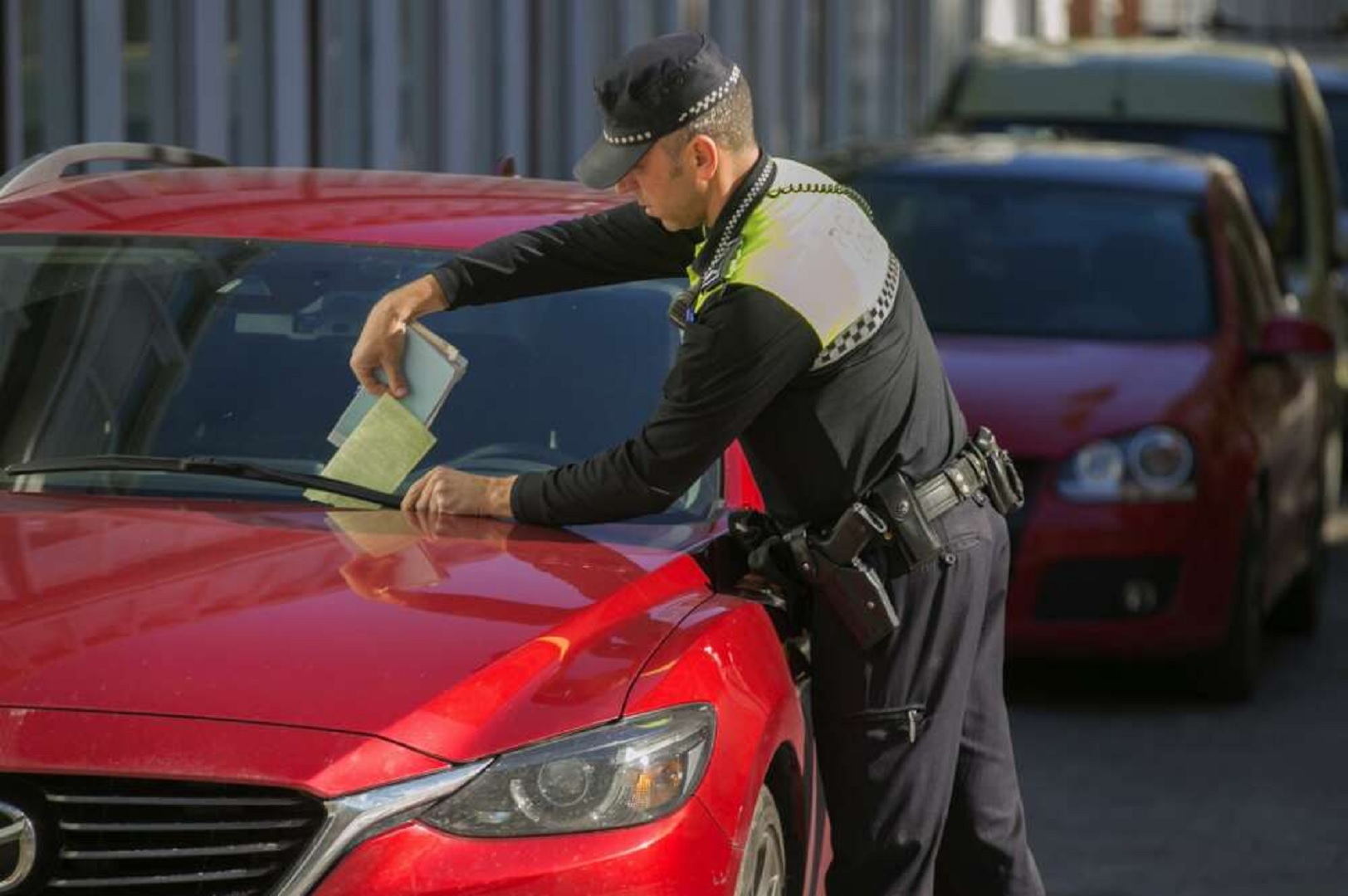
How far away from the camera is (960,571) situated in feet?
16.1

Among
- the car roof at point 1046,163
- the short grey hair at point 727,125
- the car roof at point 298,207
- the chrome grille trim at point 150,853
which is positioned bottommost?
the car roof at point 1046,163

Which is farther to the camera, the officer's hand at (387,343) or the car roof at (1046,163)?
the car roof at (1046,163)

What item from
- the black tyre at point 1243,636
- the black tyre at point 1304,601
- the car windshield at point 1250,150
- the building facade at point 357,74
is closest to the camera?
the black tyre at point 1243,636

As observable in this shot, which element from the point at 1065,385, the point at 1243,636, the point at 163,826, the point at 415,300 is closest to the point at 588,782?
the point at 163,826

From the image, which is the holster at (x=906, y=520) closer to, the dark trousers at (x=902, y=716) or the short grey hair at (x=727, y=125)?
the dark trousers at (x=902, y=716)

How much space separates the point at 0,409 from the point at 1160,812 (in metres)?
3.54

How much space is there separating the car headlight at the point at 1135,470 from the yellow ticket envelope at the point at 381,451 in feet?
14.1

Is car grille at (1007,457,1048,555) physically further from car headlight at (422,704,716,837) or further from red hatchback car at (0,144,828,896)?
car headlight at (422,704,716,837)

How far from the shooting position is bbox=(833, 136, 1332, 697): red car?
9.09 m

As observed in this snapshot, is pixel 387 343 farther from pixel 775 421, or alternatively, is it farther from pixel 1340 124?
pixel 1340 124

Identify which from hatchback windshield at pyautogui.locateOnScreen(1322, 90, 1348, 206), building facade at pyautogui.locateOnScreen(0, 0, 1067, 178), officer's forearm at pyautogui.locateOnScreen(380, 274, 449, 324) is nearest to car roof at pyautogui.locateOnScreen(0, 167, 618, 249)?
officer's forearm at pyautogui.locateOnScreen(380, 274, 449, 324)

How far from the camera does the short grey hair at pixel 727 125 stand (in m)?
4.71

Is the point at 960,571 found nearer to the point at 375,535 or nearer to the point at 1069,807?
the point at 375,535

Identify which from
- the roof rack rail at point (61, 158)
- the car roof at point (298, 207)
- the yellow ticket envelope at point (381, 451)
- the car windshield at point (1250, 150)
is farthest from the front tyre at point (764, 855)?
the car windshield at point (1250, 150)
